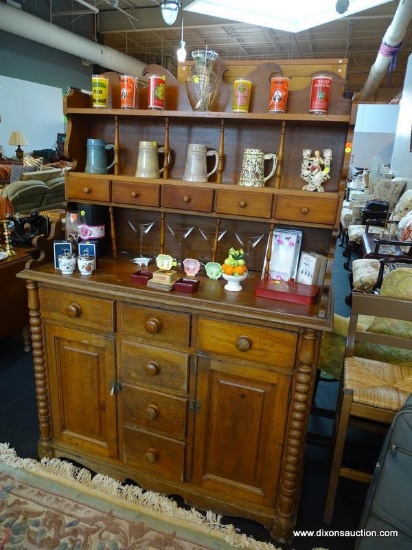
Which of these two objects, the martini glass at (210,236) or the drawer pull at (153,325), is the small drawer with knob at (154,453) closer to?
the drawer pull at (153,325)

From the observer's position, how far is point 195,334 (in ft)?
4.76

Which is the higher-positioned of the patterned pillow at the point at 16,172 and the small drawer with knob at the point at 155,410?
the patterned pillow at the point at 16,172

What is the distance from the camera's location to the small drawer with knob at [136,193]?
1.66 meters

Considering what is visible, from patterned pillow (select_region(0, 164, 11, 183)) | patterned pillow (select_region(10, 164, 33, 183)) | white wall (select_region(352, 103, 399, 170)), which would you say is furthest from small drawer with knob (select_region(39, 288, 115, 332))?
white wall (select_region(352, 103, 399, 170))

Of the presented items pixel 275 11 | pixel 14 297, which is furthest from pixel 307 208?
pixel 275 11

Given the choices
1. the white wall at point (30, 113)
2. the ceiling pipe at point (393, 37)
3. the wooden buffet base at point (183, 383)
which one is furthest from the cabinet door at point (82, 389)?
the white wall at point (30, 113)

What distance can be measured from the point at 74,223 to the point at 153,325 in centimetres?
66

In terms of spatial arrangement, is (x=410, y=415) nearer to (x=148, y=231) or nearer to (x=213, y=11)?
(x=148, y=231)

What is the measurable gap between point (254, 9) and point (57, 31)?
4.86 meters

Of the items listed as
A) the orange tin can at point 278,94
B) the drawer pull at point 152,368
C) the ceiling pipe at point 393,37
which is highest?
the ceiling pipe at point 393,37

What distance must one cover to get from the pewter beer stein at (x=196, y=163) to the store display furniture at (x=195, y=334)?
0.05 meters

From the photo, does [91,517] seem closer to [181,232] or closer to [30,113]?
[181,232]

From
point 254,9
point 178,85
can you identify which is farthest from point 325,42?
point 178,85

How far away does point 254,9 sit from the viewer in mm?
2746
